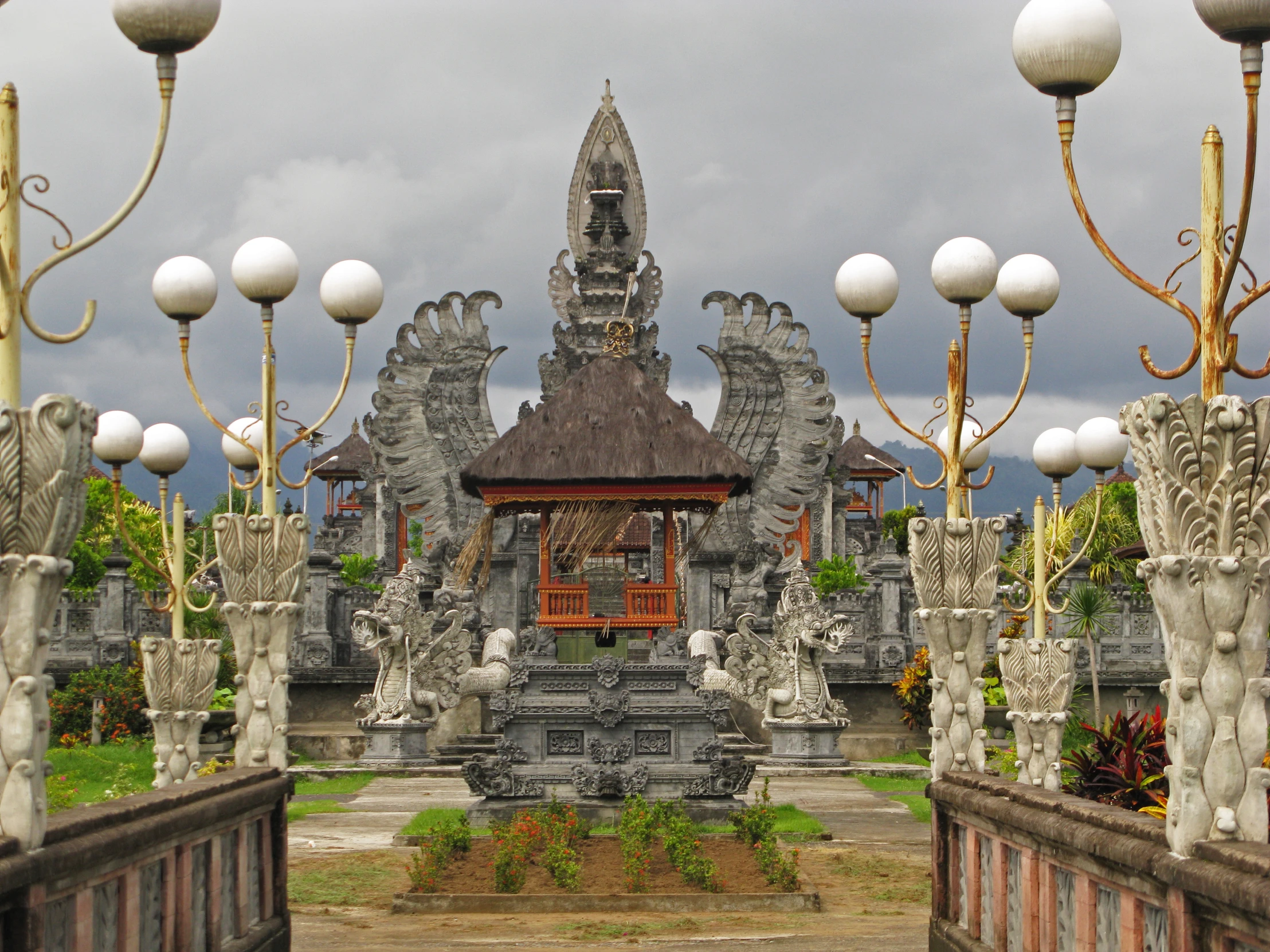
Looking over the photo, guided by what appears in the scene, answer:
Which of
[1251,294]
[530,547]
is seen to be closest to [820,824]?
[1251,294]

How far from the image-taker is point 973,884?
857 centimetres

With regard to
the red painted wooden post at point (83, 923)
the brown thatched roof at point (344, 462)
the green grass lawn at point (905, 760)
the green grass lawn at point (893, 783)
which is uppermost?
→ the brown thatched roof at point (344, 462)

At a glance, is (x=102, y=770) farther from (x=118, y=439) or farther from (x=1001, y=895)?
(x=1001, y=895)

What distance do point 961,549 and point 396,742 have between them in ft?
45.8

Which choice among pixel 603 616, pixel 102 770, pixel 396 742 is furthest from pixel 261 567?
pixel 396 742

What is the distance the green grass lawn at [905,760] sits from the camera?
23.4 meters

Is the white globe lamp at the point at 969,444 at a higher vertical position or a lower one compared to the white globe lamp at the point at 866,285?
lower

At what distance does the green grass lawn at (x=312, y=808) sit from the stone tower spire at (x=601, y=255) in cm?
1631

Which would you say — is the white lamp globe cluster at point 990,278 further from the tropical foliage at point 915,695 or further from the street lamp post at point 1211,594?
the tropical foliage at point 915,695

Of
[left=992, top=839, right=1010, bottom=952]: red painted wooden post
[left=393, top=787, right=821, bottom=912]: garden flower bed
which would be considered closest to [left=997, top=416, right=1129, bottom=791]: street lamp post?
[left=393, top=787, right=821, bottom=912]: garden flower bed

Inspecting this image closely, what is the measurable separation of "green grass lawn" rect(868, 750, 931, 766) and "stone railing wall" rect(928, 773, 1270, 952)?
13971 mm

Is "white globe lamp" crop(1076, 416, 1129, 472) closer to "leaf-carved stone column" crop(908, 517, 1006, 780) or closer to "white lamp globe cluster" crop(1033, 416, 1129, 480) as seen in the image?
"white lamp globe cluster" crop(1033, 416, 1129, 480)

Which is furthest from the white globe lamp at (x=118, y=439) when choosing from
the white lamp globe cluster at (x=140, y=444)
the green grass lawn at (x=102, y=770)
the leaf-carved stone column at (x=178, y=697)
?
the green grass lawn at (x=102, y=770)

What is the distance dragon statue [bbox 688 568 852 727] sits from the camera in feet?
75.4
